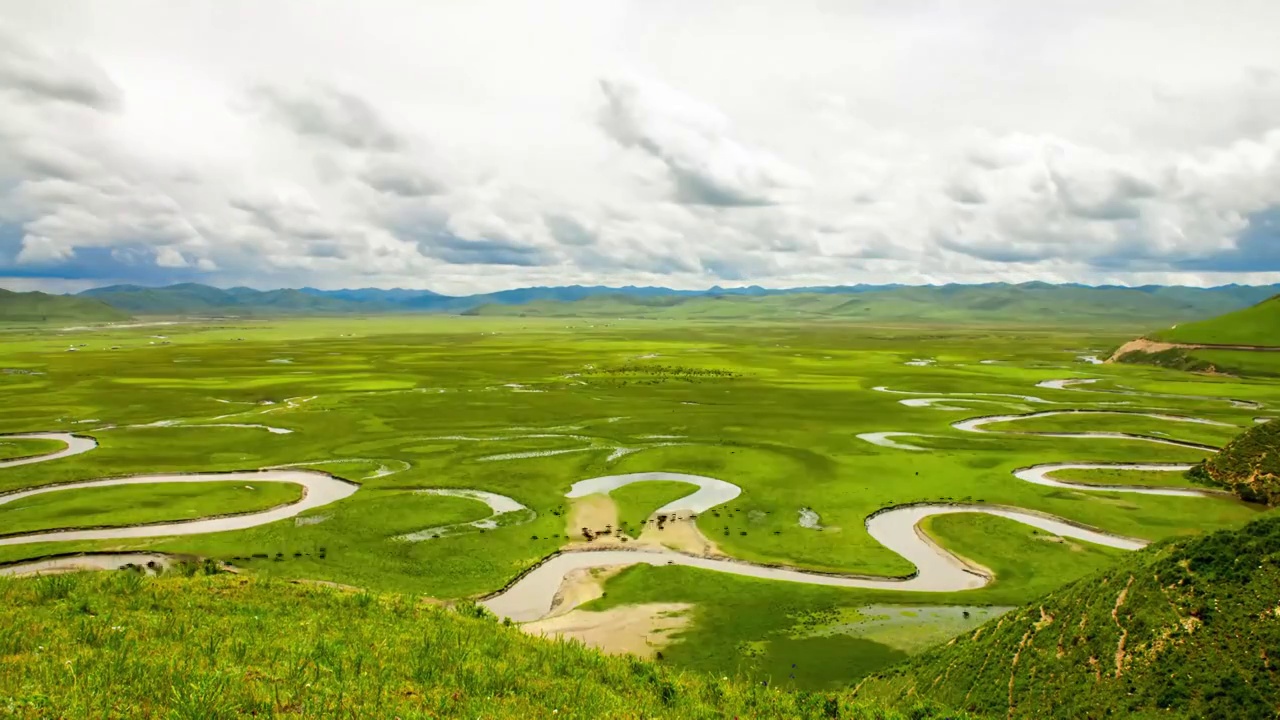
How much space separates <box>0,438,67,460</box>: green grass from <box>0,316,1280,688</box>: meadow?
41 centimetres

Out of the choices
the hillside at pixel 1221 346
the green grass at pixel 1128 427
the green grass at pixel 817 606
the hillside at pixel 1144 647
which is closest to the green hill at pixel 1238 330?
the hillside at pixel 1221 346

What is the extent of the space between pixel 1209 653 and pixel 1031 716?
17.9ft

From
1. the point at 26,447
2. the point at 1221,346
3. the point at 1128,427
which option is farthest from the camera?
the point at 1221,346

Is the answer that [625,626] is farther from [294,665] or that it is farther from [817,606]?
[294,665]

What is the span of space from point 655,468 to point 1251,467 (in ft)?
173

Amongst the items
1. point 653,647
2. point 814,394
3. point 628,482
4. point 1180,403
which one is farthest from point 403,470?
point 1180,403

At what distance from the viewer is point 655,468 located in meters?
67.3

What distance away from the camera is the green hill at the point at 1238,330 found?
169375 millimetres

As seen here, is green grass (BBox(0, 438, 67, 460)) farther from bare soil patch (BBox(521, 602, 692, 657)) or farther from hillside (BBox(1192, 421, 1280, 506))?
hillside (BBox(1192, 421, 1280, 506))

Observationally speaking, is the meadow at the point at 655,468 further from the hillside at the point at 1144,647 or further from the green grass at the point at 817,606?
the hillside at the point at 1144,647

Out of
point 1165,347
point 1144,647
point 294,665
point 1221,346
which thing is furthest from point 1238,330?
point 294,665

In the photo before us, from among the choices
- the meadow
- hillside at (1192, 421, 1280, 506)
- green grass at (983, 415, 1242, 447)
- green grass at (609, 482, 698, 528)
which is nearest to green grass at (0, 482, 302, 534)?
the meadow

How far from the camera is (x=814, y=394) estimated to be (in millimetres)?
116562

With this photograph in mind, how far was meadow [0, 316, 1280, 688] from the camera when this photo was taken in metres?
39.3
